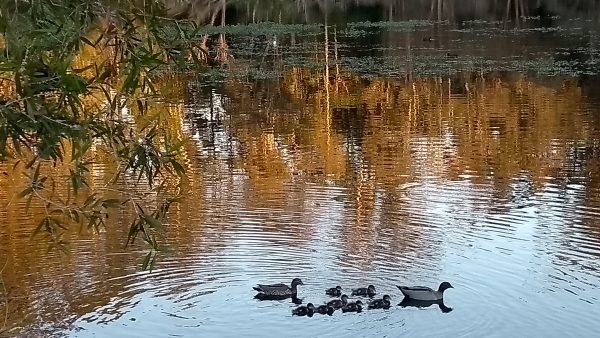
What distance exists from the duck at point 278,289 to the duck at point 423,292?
3.05ft

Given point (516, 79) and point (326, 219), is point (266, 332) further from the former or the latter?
point (516, 79)

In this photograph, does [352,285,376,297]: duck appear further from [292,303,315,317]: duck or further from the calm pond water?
[292,303,315,317]: duck

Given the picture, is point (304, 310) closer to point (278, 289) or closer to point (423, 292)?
point (278, 289)

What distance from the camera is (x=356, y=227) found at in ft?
35.5

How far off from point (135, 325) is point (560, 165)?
25.3ft

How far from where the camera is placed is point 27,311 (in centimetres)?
855

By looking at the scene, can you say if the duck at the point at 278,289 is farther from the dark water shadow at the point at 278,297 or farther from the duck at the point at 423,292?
the duck at the point at 423,292

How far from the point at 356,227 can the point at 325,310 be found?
2497mm

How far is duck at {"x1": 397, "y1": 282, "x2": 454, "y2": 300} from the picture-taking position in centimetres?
849

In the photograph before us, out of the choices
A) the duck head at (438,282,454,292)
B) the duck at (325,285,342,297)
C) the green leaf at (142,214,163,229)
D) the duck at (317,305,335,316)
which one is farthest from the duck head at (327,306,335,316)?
the green leaf at (142,214,163,229)

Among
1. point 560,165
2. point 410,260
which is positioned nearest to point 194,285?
point 410,260

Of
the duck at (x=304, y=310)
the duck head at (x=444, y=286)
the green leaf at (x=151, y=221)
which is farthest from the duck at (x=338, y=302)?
the green leaf at (x=151, y=221)

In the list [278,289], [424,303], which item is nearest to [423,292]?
[424,303]

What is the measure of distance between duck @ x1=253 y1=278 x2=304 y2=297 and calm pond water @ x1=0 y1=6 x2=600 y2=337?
12cm
